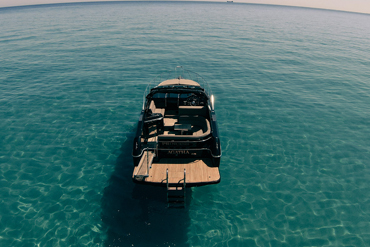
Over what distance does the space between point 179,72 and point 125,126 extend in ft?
47.0

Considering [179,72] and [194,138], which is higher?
[194,138]

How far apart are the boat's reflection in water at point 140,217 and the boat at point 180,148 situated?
1.73 m

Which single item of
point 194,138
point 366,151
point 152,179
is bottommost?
point 366,151

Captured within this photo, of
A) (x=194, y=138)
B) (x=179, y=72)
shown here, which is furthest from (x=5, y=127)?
(x=179, y=72)

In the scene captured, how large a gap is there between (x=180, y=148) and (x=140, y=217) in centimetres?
377

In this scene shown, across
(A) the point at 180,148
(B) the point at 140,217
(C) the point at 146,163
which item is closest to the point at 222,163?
(A) the point at 180,148

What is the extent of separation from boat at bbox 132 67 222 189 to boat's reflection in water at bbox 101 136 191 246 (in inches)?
67.9

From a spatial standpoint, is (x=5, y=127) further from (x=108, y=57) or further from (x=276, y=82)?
(x=276, y=82)

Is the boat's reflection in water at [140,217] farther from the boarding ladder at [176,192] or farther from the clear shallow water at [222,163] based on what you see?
the boarding ladder at [176,192]

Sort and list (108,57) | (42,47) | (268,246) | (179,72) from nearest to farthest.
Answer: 1. (268,246)
2. (179,72)
3. (108,57)
4. (42,47)

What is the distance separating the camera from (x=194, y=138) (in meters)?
11.2

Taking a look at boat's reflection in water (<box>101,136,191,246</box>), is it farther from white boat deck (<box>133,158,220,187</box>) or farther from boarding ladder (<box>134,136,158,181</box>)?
boarding ladder (<box>134,136,158,181</box>)

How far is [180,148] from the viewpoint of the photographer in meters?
11.5

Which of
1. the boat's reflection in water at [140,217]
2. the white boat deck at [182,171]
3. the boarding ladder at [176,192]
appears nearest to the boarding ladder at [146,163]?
the white boat deck at [182,171]
